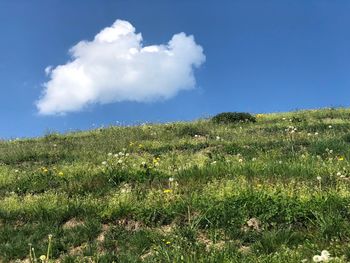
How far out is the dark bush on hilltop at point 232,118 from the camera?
19.6 m

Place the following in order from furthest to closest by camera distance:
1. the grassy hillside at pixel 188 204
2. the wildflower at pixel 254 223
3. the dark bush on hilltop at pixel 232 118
Answer: the dark bush on hilltop at pixel 232 118, the wildflower at pixel 254 223, the grassy hillside at pixel 188 204

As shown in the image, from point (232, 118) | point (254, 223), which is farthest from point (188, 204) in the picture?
point (232, 118)

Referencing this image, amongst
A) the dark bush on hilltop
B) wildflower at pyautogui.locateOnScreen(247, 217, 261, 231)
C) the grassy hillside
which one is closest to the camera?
the grassy hillside

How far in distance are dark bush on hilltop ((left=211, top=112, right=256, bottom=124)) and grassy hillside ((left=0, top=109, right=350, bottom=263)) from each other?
210 inches

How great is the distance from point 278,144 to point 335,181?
4286 mm

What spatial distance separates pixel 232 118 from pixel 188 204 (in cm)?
1128

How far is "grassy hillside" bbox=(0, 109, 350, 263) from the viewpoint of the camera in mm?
7355

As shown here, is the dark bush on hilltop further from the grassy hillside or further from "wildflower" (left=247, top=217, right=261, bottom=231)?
"wildflower" (left=247, top=217, right=261, bottom=231)

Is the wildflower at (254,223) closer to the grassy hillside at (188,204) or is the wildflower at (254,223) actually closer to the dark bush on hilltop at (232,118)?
the grassy hillside at (188,204)

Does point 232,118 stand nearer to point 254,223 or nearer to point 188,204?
point 188,204

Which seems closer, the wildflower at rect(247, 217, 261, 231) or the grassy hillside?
the grassy hillside

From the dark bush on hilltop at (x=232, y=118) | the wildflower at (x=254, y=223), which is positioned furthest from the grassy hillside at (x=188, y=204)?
the dark bush on hilltop at (x=232, y=118)

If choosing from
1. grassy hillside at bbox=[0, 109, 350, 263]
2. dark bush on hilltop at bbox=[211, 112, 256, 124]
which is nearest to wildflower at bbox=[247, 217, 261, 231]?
grassy hillside at bbox=[0, 109, 350, 263]

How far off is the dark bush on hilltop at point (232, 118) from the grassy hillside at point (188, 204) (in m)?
5.34
